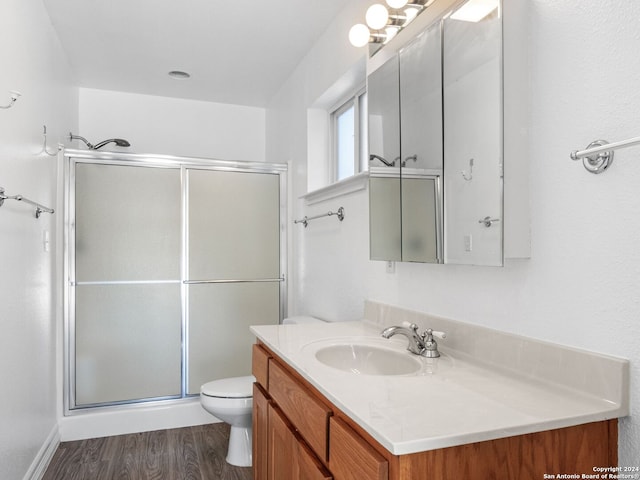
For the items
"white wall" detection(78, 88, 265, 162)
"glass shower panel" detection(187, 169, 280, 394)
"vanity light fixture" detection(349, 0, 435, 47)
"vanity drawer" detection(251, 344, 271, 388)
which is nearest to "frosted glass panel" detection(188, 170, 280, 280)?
"glass shower panel" detection(187, 169, 280, 394)

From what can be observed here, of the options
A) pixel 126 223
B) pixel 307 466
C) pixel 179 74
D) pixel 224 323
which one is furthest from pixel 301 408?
pixel 179 74

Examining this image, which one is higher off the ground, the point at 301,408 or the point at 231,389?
the point at 301,408

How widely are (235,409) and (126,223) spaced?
1.44 metres

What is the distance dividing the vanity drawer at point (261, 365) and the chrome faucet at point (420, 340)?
1.70 feet

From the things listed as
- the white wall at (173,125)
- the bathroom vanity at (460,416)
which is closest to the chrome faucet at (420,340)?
the bathroom vanity at (460,416)

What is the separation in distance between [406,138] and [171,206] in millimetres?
1956

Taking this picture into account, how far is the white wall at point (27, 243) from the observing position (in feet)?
5.84

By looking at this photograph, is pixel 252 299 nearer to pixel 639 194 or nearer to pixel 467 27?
pixel 467 27

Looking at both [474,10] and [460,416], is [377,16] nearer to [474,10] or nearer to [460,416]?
[474,10]

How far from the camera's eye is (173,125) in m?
3.78

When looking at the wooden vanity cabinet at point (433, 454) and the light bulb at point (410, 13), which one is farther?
the light bulb at point (410, 13)

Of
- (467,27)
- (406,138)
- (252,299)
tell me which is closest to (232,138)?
(252,299)

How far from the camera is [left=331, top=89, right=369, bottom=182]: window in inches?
98.4

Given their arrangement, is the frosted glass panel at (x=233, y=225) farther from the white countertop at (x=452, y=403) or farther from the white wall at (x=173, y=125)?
the white countertop at (x=452, y=403)
